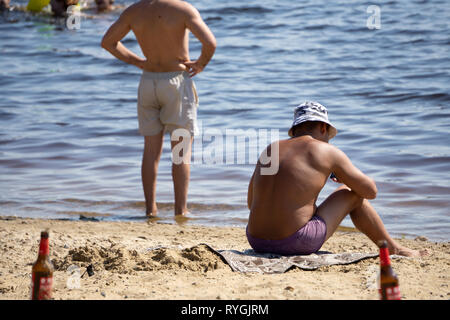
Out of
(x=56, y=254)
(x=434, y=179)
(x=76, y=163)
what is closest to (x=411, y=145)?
(x=434, y=179)

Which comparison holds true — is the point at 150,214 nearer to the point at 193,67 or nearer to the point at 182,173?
the point at 182,173

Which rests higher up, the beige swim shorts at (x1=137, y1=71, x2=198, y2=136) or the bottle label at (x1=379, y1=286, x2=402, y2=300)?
the beige swim shorts at (x1=137, y1=71, x2=198, y2=136)

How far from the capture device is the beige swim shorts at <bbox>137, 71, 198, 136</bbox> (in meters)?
5.82

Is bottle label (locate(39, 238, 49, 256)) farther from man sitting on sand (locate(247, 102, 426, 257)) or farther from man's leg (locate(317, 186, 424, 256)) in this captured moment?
man's leg (locate(317, 186, 424, 256))

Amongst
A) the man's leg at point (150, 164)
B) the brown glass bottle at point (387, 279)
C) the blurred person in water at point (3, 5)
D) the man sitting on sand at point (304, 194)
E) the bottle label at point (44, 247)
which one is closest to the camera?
the brown glass bottle at point (387, 279)

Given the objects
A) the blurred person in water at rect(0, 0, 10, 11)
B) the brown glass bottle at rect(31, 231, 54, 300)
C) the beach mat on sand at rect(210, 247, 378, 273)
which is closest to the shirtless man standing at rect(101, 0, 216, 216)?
the beach mat on sand at rect(210, 247, 378, 273)

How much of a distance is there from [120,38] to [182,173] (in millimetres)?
1332

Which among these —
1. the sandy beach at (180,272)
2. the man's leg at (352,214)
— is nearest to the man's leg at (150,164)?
the sandy beach at (180,272)

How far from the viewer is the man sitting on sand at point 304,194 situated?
4.03 metres

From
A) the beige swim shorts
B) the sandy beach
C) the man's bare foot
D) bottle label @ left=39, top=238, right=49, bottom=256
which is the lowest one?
the man's bare foot

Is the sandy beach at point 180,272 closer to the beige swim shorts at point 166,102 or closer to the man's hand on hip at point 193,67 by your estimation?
the beige swim shorts at point 166,102

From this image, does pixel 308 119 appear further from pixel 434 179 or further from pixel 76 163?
pixel 76 163

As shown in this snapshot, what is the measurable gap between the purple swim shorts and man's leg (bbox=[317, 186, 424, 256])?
0.23 ft

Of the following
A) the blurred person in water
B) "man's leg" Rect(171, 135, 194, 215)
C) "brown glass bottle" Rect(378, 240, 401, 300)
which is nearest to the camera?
"brown glass bottle" Rect(378, 240, 401, 300)
